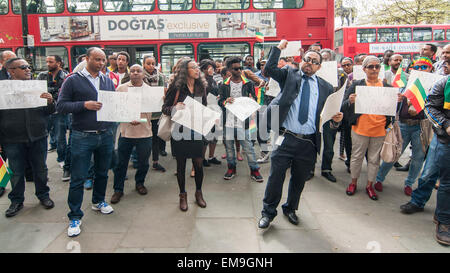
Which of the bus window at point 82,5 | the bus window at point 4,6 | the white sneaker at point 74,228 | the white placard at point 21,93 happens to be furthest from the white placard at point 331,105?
the bus window at point 4,6

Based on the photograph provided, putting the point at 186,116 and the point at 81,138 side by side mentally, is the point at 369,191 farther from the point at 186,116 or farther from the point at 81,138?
the point at 81,138

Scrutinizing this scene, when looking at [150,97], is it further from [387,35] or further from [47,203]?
[387,35]

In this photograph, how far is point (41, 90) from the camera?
12.4 ft

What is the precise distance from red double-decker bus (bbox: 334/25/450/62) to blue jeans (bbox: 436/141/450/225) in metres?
13.0

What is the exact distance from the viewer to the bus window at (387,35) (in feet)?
48.2

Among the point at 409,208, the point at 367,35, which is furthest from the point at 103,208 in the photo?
the point at 367,35

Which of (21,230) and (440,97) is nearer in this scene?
(440,97)

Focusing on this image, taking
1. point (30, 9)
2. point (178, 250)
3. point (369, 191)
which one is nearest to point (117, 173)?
point (178, 250)

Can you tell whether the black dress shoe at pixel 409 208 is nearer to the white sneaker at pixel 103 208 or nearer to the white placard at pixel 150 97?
the white placard at pixel 150 97

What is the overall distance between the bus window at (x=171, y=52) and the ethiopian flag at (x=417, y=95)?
670 cm

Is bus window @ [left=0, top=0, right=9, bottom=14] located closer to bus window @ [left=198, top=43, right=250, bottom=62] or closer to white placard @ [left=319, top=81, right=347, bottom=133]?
bus window @ [left=198, top=43, right=250, bottom=62]

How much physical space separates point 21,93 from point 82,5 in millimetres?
6657

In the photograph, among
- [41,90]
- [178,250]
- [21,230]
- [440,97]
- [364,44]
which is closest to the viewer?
[178,250]

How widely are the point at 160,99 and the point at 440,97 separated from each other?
358 centimetres
